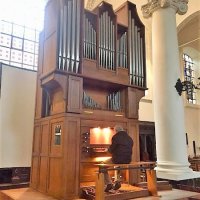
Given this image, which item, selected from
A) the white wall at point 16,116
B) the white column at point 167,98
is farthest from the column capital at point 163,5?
the white wall at point 16,116

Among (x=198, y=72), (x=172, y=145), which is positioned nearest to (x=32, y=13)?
(x=172, y=145)

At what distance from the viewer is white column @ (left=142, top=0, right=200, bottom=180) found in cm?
589

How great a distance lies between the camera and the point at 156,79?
21.3 feet

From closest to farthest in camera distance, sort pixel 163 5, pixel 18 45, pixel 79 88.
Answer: pixel 79 88 → pixel 163 5 → pixel 18 45

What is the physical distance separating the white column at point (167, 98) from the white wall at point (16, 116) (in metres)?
3.72

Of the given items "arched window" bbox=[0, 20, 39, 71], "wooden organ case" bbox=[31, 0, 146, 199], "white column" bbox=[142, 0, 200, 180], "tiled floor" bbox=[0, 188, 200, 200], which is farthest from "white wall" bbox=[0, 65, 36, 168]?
"white column" bbox=[142, 0, 200, 180]

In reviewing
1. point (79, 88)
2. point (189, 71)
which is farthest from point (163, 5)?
point (189, 71)

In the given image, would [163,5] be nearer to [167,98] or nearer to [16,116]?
[167,98]

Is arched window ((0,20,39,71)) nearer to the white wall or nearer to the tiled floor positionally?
the white wall

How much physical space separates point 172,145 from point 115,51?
105 inches

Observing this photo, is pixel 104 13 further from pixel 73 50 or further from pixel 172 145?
pixel 172 145

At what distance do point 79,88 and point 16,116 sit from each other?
9.31 ft

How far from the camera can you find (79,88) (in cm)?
534

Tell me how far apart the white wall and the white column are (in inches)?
146
